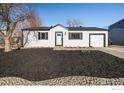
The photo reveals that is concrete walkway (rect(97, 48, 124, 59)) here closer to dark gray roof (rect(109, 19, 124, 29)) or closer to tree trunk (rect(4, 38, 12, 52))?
dark gray roof (rect(109, 19, 124, 29))

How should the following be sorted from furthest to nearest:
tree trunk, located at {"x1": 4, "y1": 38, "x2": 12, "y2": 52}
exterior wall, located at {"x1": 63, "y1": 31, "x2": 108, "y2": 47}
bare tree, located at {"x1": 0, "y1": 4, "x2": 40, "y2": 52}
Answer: exterior wall, located at {"x1": 63, "y1": 31, "x2": 108, "y2": 47}
bare tree, located at {"x1": 0, "y1": 4, "x2": 40, "y2": 52}
tree trunk, located at {"x1": 4, "y1": 38, "x2": 12, "y2": 52}

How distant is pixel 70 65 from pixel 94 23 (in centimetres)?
222

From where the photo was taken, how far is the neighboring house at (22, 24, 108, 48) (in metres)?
12.7

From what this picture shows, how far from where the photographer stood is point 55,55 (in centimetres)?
1310

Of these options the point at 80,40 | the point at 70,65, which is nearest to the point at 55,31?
the point at 80,40

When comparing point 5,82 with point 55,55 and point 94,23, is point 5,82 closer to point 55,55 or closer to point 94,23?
point 94,23

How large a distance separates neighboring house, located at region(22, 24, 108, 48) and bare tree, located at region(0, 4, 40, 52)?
0.71m

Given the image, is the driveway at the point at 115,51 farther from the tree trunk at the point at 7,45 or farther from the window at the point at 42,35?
the tree trunk at the point at 7,45

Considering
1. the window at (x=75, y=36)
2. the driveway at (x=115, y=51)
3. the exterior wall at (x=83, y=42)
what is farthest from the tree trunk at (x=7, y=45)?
the driveway at (x=115, y=51)

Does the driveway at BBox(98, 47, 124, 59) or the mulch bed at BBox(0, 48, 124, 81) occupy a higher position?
the driveway at BBox(98, 47, 124, 59)

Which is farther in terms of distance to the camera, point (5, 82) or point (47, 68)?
point (47, 68)

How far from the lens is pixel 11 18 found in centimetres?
1367

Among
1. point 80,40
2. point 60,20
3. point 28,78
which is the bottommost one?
point 28,78

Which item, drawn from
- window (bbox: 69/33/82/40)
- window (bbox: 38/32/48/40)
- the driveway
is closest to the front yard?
the driveway
